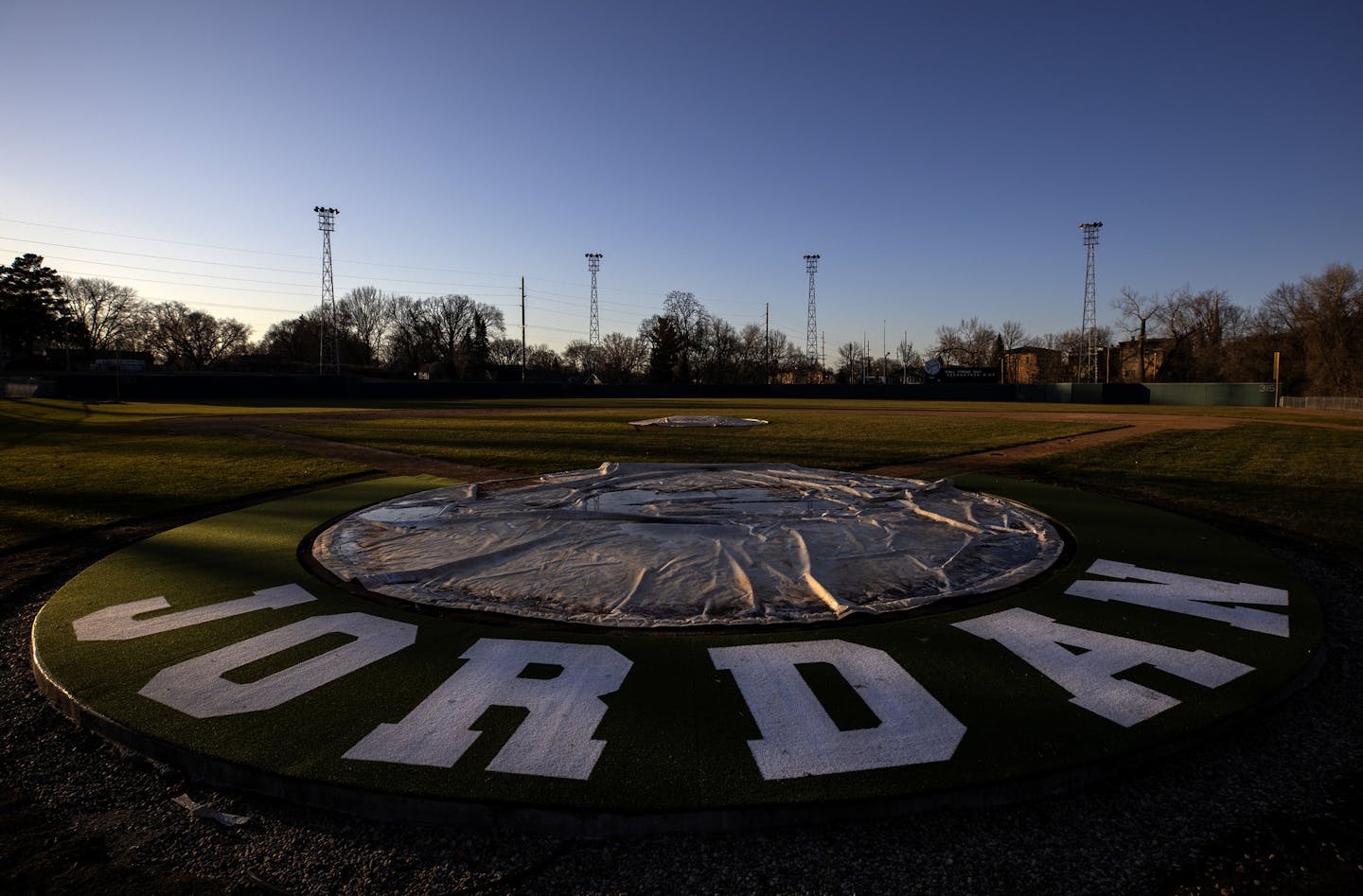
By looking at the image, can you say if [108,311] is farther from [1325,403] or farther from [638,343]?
[1325,403]

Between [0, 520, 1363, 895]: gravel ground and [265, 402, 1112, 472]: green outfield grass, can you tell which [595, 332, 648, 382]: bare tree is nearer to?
[265, 402, 1112, 472]: green outfield grass

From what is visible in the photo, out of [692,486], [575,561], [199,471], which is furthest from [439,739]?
[199,471]

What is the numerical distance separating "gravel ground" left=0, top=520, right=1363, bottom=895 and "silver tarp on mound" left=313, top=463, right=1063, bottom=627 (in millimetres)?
2017

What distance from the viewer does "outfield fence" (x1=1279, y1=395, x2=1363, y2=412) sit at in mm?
39781

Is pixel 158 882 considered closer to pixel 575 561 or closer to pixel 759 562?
pixel 575 561

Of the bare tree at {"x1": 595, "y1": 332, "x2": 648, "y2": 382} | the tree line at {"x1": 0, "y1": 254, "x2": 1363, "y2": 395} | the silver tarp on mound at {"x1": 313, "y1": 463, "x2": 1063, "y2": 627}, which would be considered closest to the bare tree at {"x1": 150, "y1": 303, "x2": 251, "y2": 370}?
the tree line at {"x1": 0, "y1": 254, "x2": 1363, "y2": 395}

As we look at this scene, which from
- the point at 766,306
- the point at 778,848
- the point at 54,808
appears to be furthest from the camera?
the point at 766,306

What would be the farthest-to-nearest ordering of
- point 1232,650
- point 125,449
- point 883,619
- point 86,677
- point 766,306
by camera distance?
point 766,306, point 125,449, point 883,619, point 1232,650, point 86,677

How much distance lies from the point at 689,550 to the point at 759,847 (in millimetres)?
3658

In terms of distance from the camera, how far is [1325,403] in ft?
138

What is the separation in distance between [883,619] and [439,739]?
305cm

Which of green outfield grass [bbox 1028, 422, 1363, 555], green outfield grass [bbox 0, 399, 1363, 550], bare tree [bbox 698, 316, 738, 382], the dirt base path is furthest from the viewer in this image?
bare tree [bbox 698, 316, 738, 382]

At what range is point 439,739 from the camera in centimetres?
310

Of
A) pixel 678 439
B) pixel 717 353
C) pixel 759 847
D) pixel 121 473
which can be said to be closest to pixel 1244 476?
pixel 678 439
